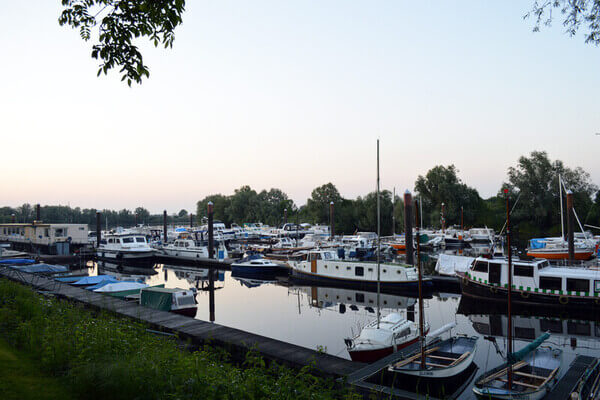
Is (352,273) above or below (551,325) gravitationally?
above

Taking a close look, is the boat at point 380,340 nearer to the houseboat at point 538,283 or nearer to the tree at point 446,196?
the houseboat at point 538,283

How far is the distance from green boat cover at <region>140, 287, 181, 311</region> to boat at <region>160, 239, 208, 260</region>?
2891 centimetres

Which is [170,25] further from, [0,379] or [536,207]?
[536,207]

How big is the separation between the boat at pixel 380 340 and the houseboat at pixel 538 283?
12972mm

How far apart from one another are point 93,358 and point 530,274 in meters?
26.6

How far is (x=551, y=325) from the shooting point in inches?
939

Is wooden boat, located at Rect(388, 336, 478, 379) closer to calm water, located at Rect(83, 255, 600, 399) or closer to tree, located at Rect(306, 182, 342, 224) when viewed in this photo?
calm water, located at Rect(83, 255, 600, 399)

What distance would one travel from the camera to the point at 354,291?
34656mm

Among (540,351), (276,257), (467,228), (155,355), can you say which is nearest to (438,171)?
(467,228)

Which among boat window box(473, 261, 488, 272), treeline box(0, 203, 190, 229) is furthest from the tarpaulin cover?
treeline box(0, 203, 190, 229)

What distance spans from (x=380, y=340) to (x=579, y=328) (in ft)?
46.1

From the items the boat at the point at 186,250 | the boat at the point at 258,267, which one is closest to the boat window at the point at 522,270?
the boat at the point at 258,267

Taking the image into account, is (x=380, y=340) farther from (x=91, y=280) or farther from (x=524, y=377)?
(x=91, y=280)

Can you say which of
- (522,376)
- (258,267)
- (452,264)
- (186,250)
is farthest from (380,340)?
(186,250)
